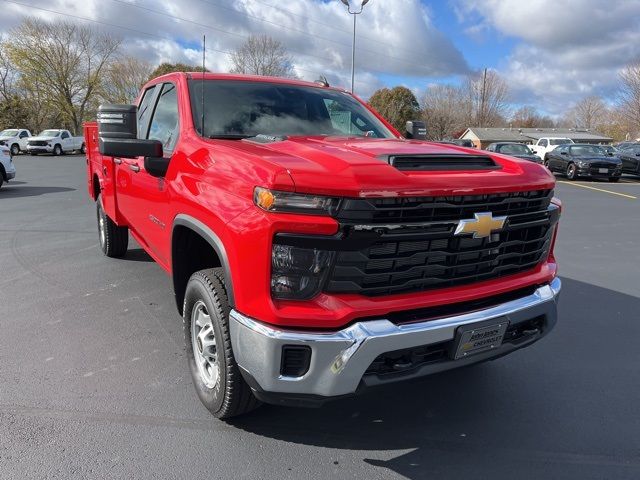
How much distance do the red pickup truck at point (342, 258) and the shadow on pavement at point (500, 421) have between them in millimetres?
499

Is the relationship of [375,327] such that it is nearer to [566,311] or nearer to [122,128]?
[122,128]

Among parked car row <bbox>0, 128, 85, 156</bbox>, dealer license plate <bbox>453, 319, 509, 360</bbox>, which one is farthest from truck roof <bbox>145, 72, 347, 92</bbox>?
parked car row <bbox>0, 128, 85, 156</bbox>

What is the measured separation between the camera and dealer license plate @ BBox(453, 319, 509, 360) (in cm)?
237

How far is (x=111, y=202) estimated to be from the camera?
16.8ft

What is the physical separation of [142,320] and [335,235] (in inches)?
107

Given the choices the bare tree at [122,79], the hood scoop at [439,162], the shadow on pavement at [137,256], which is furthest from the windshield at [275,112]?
the bare tree at [122,79]

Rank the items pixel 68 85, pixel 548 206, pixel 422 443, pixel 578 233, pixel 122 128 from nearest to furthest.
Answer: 1. pixel 422 443
2. pixel 548 206
3. pixel 122 128
4. pixel 578 233
5. pixel 68 85

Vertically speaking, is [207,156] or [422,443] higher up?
[207,156]

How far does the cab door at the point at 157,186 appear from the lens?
3.38m

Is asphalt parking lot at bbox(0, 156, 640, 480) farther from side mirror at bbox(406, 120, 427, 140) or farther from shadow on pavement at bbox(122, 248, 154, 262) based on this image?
side mirror at bbox(406, 120, 427, 140)

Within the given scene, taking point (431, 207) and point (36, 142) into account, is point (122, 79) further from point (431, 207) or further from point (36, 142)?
point (431, 207)

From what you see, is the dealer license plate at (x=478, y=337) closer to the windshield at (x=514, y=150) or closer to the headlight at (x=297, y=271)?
the headlight at (x=297, y=271)

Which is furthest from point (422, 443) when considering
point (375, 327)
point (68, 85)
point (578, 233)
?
point (68, 85)

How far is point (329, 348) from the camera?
2.11 m
